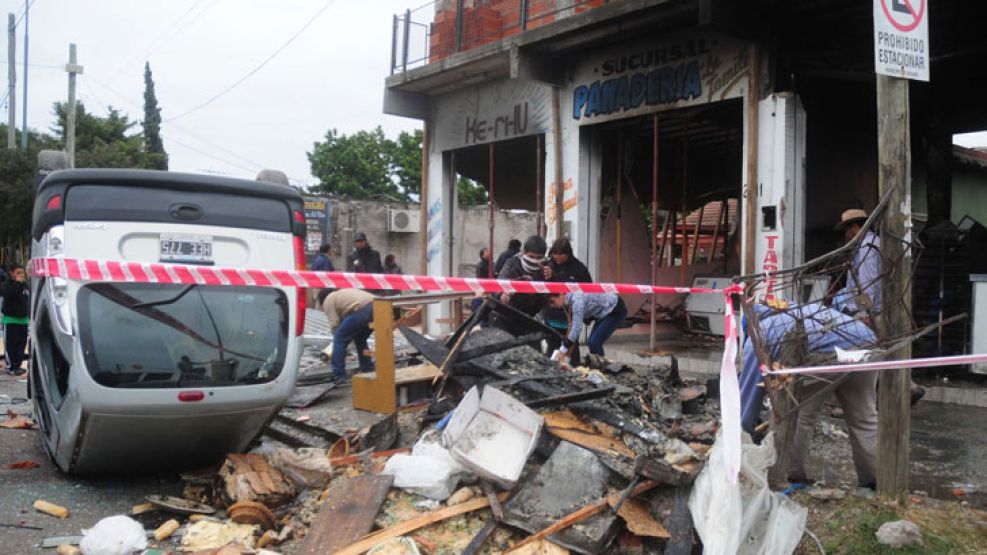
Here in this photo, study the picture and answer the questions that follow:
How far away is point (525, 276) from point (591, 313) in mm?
848

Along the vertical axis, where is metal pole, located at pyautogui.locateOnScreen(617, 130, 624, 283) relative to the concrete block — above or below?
above

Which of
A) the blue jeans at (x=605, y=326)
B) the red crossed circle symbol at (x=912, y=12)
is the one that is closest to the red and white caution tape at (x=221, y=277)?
the red crossed circle symbol at (x=912, y=12)

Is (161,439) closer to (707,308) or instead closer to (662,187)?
(707,308)

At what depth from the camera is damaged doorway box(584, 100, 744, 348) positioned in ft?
40.8

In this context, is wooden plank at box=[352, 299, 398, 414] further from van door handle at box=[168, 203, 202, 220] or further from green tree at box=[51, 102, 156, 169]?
green tree at box=[51, 102, 156, 169]

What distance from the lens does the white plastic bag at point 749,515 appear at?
350 centimetres

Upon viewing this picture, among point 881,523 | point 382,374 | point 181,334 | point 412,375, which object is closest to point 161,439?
point 181,334

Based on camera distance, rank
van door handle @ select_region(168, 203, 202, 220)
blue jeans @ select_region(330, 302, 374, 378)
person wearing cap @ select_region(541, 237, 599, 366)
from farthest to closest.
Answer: blue jeans @ select_region(330, 302, 374, 378)
person wearing cap @ select_region(541, 237, 599, 366)
van door handle @ select_region(168, 203, 202, 220)

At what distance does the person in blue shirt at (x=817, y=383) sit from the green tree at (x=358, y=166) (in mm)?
39786

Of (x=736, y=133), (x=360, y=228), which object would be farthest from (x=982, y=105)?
(x=360, y=228)

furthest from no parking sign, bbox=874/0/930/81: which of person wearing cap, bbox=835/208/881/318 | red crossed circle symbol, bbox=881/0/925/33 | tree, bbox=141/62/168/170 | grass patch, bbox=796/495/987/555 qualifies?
tree, bbox=141/62/168/170

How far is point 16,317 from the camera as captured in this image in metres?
10.8

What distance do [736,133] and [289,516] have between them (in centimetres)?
1130

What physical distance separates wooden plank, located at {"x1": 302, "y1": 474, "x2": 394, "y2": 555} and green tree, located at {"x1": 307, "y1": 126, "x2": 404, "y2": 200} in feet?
130
